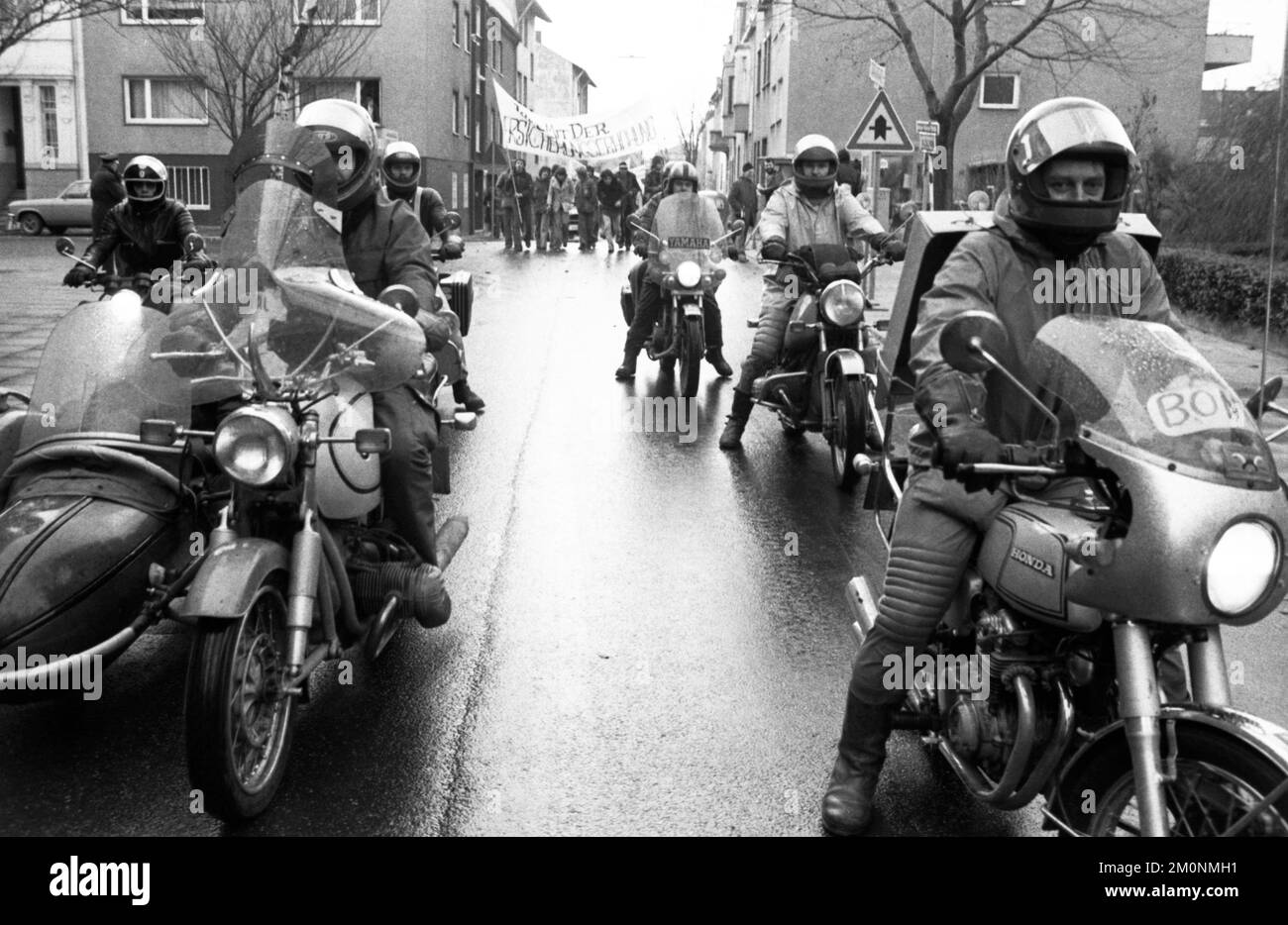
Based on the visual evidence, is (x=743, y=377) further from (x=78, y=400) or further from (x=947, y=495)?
(x=947, y=495)

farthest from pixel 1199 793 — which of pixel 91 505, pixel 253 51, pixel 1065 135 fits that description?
pixel 253 51

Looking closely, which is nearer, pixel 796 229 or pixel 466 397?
pixel 796 229

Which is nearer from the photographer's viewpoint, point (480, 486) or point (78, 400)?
point (78, 400)

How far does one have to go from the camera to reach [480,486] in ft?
27.2

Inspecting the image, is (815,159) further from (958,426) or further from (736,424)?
(958,426)

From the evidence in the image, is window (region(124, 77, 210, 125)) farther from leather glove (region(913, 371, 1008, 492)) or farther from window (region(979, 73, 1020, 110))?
leather glove (region(913, 371, 1008, 492))

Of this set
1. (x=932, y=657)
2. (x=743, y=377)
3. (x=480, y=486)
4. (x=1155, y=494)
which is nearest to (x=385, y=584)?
(x=932, y=657)

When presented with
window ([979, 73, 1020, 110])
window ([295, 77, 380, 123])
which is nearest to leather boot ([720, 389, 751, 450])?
window ([295, 77, 380, 123])

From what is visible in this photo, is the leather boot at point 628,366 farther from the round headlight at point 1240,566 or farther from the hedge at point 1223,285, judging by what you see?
the round headlight at point 1240,566

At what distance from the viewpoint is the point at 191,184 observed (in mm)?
41969

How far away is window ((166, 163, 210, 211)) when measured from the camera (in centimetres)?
4181

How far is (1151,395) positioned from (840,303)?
5.35m

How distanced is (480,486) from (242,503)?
4146 mm

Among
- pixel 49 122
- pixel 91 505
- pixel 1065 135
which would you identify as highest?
pixel 49 122
